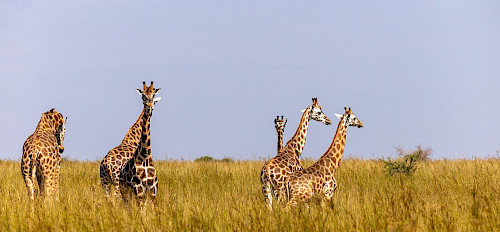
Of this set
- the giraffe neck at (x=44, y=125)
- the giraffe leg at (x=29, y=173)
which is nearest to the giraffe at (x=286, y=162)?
the giraffe leg at (x=29, y=173)

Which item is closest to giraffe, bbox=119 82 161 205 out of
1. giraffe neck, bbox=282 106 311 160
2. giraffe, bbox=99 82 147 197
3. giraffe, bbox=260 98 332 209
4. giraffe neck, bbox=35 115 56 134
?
giraffe, bbox=99 82 147 197

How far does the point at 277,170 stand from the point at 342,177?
6.13 meters

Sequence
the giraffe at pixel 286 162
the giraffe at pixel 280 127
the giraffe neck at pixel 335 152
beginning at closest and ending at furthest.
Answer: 1. the giraffe neck at pixel 335 152
2. the giraffe at pixel 286 162
3. the giraffe at pixel 280 127

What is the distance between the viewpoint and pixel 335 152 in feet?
35.2

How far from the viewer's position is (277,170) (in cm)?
1062

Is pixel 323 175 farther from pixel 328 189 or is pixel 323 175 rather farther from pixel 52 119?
pixel 52 119

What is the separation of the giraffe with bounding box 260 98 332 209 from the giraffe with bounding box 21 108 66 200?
4115mm

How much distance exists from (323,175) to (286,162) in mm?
903

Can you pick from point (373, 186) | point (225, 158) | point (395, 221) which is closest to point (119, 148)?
point (373, 186)

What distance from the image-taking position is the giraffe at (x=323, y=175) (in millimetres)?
9844

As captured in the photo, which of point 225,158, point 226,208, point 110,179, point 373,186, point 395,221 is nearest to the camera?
point 395,221

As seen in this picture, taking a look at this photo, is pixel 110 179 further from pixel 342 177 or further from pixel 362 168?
pixel 362 168

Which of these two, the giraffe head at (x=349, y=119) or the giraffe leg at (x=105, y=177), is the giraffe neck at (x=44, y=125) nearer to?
the giraffe leg at (x=105, y=177)

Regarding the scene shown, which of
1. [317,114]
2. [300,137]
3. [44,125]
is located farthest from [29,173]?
[317,114]
